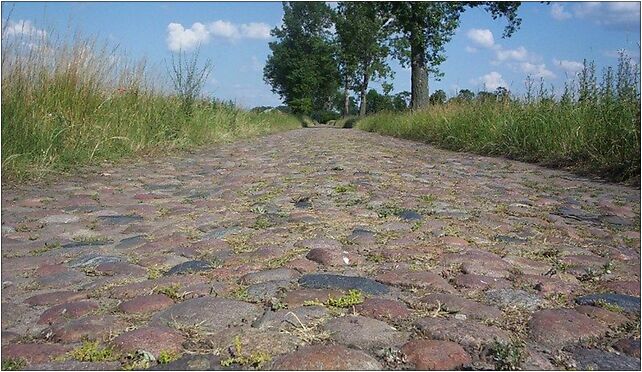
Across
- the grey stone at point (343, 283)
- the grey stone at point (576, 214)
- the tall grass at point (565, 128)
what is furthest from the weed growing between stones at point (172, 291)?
the tall grass at point (565, 128)

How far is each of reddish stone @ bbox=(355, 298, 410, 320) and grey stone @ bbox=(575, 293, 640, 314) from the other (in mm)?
655

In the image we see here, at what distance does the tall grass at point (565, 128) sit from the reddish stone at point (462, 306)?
3.98 meters

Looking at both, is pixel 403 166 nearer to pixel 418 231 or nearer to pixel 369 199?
pixel 369 199

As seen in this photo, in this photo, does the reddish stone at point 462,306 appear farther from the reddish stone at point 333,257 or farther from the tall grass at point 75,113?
the tall grass at point 75,113

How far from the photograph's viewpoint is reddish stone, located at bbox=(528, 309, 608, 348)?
5.90ft

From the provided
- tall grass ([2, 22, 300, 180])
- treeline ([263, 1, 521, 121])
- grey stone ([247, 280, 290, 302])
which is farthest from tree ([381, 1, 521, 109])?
grey stone ([247, 280, 290, 302])

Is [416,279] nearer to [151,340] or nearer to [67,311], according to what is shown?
[151,340]

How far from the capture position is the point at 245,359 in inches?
63.6

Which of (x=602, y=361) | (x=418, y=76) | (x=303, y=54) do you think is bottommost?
(x=602, y=361)

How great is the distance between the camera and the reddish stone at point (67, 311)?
6.49ft

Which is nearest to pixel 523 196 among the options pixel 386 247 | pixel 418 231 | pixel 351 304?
pixel 418 231

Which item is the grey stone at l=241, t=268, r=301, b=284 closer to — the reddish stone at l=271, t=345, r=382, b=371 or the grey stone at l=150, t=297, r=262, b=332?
the grey stone at l=150, t=297, r=262, b=332

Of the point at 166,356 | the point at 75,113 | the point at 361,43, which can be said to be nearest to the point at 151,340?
the point at 166,356

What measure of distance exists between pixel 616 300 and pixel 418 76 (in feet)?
61.7
